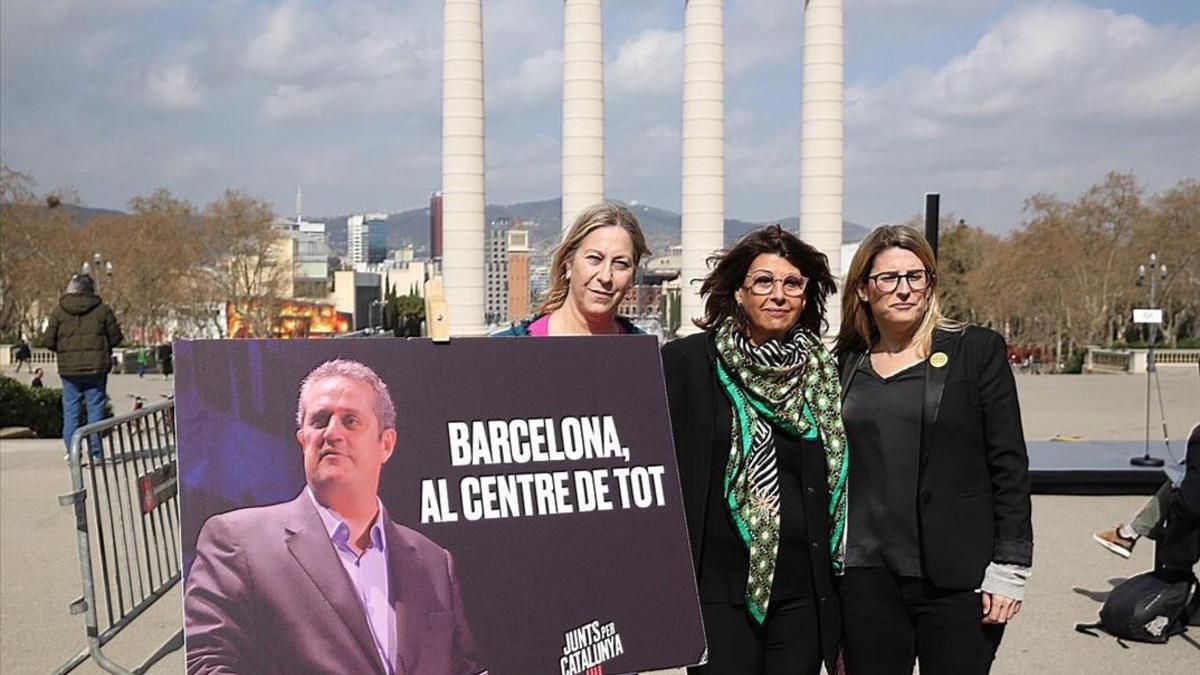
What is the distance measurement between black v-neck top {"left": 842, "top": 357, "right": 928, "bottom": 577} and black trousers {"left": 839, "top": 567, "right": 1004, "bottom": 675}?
0.24 feet

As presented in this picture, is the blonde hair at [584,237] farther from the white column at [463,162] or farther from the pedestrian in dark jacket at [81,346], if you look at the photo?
the white column at [463,162]

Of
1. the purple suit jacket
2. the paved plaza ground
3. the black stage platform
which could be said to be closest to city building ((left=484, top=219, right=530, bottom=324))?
the paved plaza ground

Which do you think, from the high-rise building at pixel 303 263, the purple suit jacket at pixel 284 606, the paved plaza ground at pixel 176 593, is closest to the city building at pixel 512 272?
the high-rise building at pixel 303 263

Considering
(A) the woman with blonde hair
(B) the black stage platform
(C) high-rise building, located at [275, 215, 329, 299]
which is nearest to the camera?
(A) the woman with blonde hair

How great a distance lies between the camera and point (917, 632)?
12.9 ft

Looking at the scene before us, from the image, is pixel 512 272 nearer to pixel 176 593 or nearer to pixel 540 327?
pixel 176 593

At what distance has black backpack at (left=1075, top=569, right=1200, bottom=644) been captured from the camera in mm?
6707

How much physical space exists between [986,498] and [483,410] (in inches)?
73.4

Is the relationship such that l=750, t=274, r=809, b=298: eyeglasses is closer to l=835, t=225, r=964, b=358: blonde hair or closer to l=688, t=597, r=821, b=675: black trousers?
l=835, t=225, r=964, b=358: blonde hair

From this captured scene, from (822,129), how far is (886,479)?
3298 centimetres

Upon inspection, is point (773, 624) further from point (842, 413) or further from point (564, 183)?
point (564, 183)

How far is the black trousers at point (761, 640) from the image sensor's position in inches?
146

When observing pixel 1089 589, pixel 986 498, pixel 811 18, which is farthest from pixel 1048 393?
pixel 986 498

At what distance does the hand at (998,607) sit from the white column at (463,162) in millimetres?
29538
